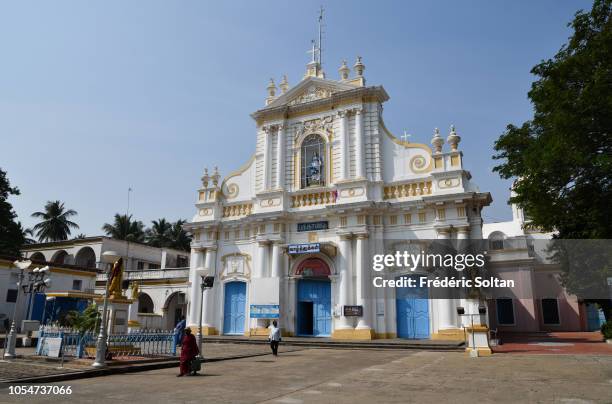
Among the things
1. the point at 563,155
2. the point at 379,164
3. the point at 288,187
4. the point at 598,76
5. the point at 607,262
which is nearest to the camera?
the point at 598,76

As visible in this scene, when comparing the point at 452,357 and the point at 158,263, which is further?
the point at 158,263

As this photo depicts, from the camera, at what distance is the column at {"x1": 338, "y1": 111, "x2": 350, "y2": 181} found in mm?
25480

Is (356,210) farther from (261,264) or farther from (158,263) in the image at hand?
(158,263)

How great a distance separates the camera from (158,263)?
4441 centimetres

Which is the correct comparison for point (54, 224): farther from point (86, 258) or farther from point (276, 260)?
point (276, 260)

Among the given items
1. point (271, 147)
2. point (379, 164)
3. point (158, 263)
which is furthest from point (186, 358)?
point (158, 263)

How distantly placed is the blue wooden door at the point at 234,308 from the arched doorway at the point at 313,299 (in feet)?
11.6

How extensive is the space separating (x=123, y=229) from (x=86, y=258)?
14.0 metres

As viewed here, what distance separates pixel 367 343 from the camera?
20.6 meters

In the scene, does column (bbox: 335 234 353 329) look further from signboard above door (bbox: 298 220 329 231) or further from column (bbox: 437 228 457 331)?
column (bbox: 437 228 457 331)

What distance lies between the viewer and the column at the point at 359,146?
2502 centimetres

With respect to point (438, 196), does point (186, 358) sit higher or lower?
lower

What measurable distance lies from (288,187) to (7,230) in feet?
71.3
